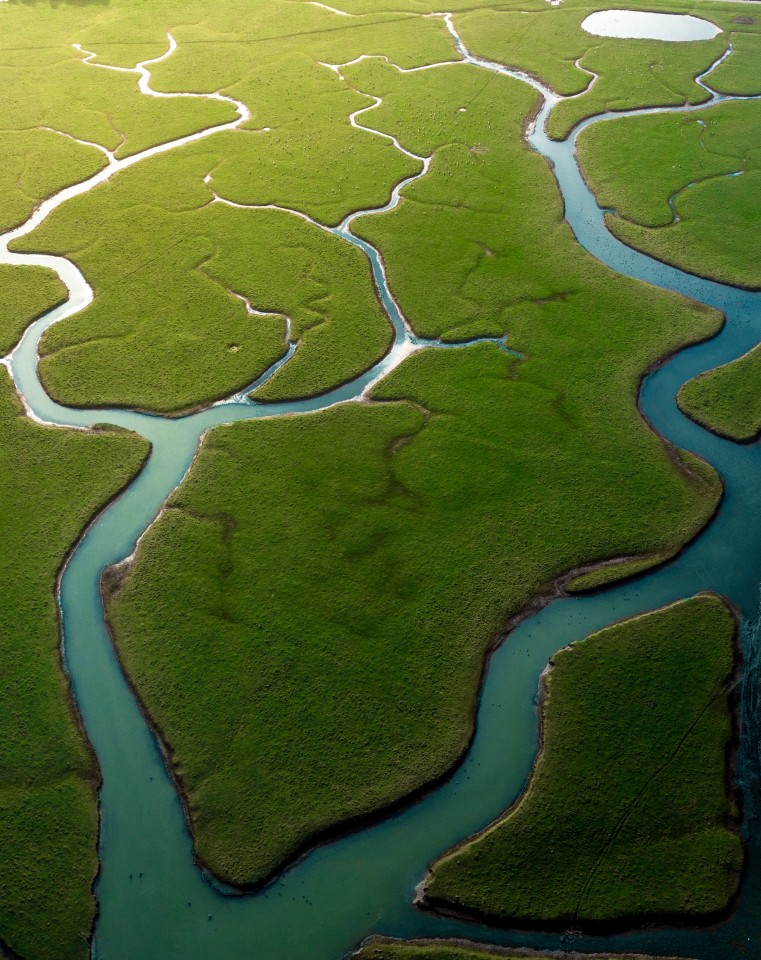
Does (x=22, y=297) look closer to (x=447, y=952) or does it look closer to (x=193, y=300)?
(x=193, y=300)

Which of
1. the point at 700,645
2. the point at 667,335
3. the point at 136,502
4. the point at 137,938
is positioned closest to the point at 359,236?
the point at 667,335

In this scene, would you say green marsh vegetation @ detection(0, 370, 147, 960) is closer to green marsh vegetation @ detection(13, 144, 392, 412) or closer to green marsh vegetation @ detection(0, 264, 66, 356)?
green marsh vegetation @ detection(13, 144, 392, 412)

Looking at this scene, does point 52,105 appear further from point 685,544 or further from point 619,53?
point 685,544

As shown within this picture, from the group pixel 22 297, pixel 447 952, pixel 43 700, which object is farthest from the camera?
pixel 22 297

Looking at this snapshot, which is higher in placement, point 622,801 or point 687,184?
point 687,184

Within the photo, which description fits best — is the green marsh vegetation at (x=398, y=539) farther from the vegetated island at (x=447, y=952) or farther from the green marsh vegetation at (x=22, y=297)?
the green marsh vegetation at (x=22, y=297)

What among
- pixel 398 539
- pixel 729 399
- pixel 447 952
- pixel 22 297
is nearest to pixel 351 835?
pixel 447 952

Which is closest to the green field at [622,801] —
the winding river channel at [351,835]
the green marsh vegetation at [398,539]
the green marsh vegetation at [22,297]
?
the winding river channel at [351,835]
